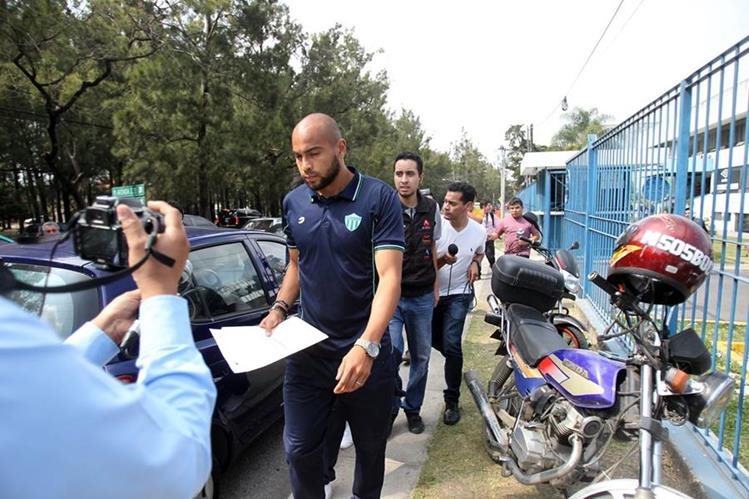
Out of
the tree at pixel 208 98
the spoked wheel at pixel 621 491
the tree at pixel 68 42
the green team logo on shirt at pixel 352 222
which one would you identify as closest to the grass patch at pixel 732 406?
the spoked wheel at pixel 621 491

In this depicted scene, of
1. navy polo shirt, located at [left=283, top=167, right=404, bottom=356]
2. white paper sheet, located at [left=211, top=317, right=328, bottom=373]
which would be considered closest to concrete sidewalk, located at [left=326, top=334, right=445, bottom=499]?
navy polo shirt, located at [left=283, top=167, right=404, bottom=356]

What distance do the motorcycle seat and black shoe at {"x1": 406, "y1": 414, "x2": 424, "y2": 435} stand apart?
3.86 ft

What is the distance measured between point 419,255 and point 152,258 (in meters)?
2.70

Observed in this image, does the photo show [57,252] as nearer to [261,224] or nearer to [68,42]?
[68,42]

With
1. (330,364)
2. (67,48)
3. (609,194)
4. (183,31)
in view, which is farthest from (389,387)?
→ (183,31)

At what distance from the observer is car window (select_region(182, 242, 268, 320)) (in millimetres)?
2912

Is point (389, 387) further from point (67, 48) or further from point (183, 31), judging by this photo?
A: point (183, 31)

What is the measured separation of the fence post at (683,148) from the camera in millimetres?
3084

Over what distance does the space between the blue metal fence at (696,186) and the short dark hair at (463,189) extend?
135 centimetres

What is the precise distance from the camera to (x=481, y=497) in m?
2.84

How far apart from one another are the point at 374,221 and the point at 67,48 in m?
14.8

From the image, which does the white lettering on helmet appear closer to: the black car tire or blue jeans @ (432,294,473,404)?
blue jeans @ (432,294,473,404)

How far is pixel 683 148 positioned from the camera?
3145mm

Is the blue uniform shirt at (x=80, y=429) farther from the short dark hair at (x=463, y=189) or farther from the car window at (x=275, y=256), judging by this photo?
the short dark hair at (x=463, y=189)
